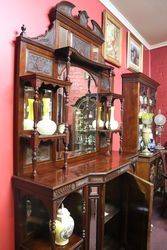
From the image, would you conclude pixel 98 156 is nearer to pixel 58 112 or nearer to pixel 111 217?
pixel 111 217

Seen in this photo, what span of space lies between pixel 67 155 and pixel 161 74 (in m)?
3.52

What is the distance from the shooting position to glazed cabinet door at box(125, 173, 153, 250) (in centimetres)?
215

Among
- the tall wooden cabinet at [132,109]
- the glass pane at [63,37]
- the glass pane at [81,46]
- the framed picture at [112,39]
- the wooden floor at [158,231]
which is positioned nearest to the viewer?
the glass pane at [63,37]

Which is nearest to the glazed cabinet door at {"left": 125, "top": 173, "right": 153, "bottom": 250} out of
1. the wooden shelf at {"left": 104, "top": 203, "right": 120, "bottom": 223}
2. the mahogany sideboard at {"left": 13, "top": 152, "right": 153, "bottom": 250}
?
the mahogany sideboard at {"left": 13, "top": 152, "right": 153, "bottom": 250}

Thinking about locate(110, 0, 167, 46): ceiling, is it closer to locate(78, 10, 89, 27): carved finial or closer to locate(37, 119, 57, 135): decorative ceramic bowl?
locate(78, 10, 89, 27): carved finial

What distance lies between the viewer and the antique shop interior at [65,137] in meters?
1.69

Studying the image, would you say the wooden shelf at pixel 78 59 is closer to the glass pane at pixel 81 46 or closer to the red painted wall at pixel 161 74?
the glass pane at pixel 81 46

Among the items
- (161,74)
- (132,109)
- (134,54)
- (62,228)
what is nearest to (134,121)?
(132,109)

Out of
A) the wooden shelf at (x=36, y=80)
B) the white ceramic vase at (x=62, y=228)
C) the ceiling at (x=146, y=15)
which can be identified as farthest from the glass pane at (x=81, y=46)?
the white ceramic vase at (x=62, y=228)

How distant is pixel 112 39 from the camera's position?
3146 millimetres

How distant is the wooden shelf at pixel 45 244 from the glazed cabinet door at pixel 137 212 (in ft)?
2.32

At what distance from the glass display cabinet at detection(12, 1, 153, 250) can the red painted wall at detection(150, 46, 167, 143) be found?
2369mm

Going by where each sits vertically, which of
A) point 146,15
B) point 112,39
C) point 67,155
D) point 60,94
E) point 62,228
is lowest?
point 62,228

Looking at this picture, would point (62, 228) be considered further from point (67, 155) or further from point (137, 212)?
point (137, 212)
